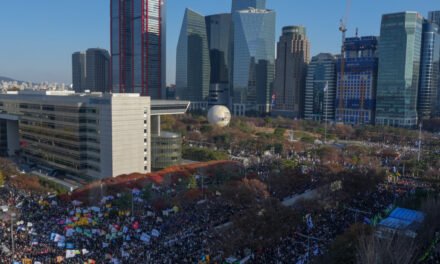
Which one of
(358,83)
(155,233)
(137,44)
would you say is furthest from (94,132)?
(358,83)

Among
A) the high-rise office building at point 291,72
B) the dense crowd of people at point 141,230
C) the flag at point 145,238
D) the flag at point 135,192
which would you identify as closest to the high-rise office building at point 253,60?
the high-rise office building at point 291,72

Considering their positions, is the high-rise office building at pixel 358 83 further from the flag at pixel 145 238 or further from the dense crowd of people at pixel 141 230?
the flag at pixel 145 238

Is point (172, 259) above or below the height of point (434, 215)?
below

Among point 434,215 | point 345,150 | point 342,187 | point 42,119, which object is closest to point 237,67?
point 345,150

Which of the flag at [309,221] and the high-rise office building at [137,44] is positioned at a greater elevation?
the high-rise office building at [137,44]

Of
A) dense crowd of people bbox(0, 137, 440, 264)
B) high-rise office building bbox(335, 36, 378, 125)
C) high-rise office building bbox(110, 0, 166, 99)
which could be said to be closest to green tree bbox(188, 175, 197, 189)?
dense crowd of people bbox(0, 137, 440, 264)

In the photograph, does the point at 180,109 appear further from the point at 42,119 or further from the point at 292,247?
the point at 292,247
